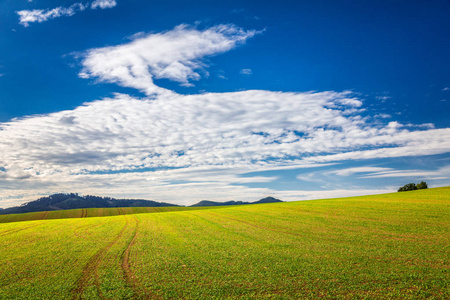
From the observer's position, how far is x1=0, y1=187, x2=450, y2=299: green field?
12641 mm

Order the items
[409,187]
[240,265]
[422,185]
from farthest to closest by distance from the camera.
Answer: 1. [409,187]
2. [422,185]
3. [240,265]

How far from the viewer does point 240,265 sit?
1659 cm

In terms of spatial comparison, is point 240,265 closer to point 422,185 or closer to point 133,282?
point 133,282

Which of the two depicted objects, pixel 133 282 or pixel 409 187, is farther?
pixel 409 187

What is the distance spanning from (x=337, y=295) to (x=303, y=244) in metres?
10.5

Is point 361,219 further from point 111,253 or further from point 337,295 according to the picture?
point 111,253

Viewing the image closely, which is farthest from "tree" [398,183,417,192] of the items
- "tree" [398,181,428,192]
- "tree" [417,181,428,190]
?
"tree" [417,181,428,190]

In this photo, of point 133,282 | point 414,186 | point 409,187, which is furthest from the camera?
point 409,187

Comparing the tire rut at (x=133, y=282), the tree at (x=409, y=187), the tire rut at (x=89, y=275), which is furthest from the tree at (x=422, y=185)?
the tire rut at (x=89, y=275)

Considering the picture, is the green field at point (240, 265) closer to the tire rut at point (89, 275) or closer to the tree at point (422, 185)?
the tire rut at point (89, 275)

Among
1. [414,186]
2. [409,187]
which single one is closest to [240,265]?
[414,186]

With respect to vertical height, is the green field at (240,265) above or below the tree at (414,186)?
below

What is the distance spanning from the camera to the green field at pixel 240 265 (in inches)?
498

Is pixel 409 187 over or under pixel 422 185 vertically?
under
